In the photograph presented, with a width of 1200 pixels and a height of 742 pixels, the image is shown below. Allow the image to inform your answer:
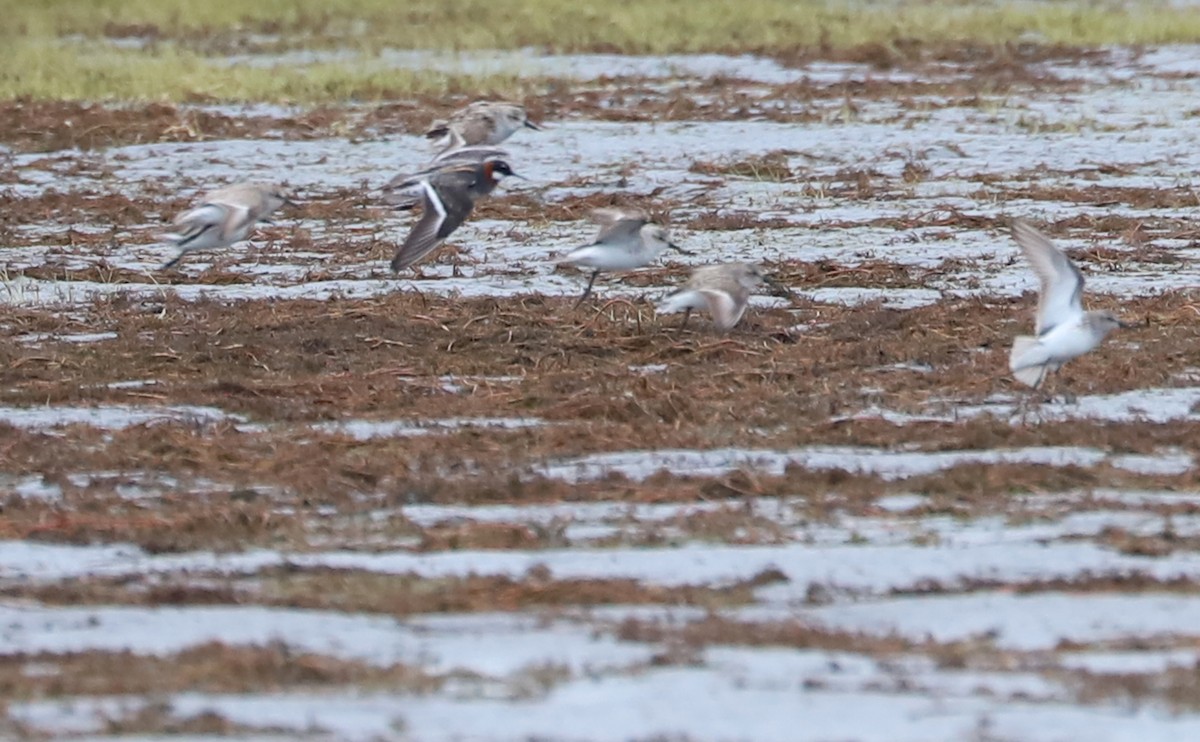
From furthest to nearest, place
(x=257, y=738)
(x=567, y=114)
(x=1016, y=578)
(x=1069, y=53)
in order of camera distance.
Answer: (x=1069, y=53)
(x=567, y=114)
(x=1016, y=578)
(x=257, y=738)

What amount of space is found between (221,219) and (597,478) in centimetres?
438

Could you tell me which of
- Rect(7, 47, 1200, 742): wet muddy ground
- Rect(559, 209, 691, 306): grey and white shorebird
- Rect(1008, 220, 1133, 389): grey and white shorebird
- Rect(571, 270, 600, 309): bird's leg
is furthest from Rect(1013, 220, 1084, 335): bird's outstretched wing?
Rect(571, 270, 600, 309): bird's leg

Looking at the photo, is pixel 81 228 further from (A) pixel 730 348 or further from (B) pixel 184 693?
(B) pixel 184 693

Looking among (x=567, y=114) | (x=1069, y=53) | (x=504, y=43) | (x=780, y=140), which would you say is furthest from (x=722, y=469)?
(x=504, y=43)

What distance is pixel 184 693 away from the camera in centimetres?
520

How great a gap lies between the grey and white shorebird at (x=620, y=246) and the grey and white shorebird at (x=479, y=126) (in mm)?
3456

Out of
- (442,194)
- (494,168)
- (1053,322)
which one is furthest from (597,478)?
(494,168)

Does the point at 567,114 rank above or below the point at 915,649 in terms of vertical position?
below

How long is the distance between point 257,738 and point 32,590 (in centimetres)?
156

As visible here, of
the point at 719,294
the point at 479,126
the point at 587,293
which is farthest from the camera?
the point at 479,126

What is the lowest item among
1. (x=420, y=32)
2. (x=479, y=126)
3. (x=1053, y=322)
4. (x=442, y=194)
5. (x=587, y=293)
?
(x=420, y=32)

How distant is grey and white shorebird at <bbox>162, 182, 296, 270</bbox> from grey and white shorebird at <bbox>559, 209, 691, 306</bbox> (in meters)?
1.74

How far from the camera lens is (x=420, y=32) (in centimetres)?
2722

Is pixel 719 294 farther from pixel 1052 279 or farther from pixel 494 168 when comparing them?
pixel 494 168
